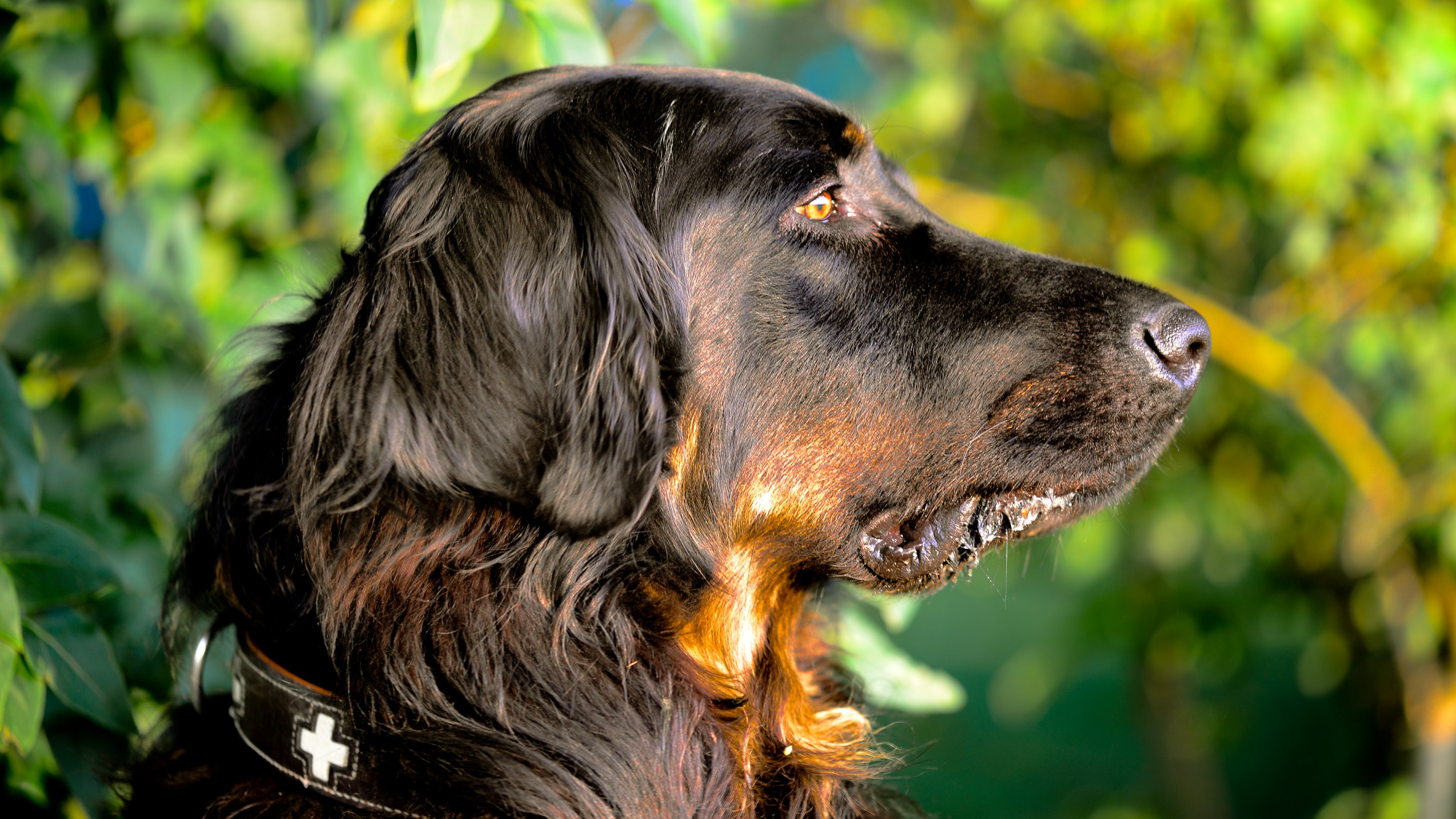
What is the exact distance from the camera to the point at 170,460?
89.4 inches

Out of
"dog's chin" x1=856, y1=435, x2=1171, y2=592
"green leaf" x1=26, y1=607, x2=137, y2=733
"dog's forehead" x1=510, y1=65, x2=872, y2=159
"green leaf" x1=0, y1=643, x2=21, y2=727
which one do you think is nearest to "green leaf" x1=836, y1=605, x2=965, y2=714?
"dog's chin" x1=856, y1=435, x2=1171, y2=592

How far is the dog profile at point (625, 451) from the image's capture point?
1496mm

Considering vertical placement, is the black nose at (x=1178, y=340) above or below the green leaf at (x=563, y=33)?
below

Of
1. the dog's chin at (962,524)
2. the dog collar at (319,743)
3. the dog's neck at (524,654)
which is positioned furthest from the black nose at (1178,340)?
the dog collar at (319,743)

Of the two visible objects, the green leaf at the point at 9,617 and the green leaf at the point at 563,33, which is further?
the green leaf at the point at 563,33

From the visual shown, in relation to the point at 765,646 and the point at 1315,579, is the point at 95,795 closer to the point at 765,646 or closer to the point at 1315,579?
the point at 765,646

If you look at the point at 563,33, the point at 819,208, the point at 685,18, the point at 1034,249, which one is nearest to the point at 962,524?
the point at 819,208

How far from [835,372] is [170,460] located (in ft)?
4.76

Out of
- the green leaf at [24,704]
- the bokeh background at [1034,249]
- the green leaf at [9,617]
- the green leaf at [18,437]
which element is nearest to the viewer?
the green leaf at [9,617]

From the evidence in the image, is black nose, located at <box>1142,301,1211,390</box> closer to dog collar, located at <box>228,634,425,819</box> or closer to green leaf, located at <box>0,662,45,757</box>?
dog collar, located at <box>228,634,425,819</box>

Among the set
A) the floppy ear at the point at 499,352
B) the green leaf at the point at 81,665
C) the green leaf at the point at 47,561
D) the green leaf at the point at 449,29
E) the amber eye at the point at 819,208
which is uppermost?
the green leaf at the point at 449,29

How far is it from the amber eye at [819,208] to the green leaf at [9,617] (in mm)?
1239

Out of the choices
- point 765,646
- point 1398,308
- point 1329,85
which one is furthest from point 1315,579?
point 765,646

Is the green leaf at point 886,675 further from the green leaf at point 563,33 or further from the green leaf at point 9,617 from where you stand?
the green leaf at point 9,617
